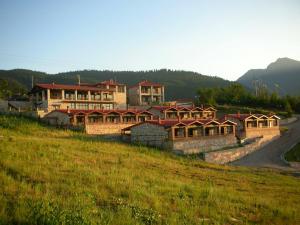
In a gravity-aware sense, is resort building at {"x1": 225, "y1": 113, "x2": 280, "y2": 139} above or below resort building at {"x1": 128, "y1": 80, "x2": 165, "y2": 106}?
below

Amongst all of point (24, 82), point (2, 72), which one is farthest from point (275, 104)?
point (2, 72)

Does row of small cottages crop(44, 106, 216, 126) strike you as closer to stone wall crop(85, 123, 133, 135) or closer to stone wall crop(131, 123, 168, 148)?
stone wall crop(85, 123, 133, 135)

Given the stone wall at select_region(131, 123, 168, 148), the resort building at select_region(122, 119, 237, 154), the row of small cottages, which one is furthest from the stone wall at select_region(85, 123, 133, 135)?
the stone wall at select_region(131, 123, 168, 148)

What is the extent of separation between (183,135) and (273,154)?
47.7 ft

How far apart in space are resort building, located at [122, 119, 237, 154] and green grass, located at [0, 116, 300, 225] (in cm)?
1509

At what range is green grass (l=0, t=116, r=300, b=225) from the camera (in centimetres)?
1196

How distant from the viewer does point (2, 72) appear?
600 feet

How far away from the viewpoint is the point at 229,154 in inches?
1832

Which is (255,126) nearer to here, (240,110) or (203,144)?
(203,144)

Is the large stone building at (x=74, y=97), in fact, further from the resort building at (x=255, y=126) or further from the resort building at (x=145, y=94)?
the resort building at (x=255, y=126)

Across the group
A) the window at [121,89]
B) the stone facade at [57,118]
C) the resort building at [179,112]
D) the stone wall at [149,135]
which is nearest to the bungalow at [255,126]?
the resort building at [179,112]

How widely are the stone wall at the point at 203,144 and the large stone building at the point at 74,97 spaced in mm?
25496

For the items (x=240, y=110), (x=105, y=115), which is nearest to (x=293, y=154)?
(x=105, y=115)

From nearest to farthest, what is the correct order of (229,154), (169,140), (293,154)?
1. (169,140)
2. (229,154)
3. (293,154)
